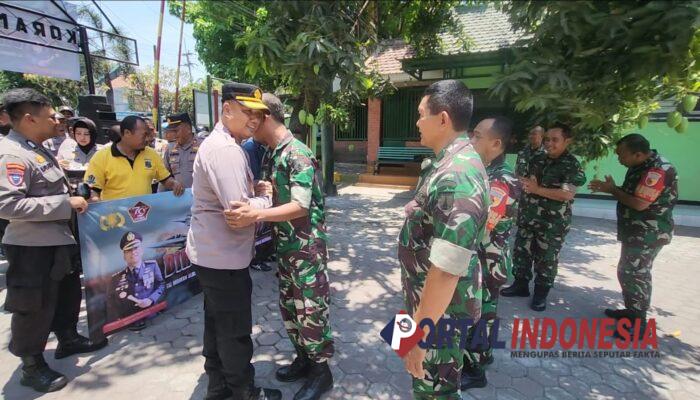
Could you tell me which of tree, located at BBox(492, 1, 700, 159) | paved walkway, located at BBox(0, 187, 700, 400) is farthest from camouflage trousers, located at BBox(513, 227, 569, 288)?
tree, located at BBox(492, 1, 700, 159)

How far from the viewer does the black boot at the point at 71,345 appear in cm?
278

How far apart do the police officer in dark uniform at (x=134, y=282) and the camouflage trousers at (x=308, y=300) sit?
162 cm

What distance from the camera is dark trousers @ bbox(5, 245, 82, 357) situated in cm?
237

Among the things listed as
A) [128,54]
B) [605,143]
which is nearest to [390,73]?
[128,54]

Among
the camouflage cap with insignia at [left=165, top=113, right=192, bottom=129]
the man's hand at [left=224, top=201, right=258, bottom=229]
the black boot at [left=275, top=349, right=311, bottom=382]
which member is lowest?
the black boot at [left=275, top=349, right=311, bottom=382]

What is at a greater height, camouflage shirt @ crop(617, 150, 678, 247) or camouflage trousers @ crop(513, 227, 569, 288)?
camouflage shirt @ crop(617, 150, 678, 247)

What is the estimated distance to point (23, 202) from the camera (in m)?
2.21

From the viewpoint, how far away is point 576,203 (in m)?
8.14

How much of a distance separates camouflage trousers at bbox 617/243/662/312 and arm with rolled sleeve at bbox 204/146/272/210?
3.33m

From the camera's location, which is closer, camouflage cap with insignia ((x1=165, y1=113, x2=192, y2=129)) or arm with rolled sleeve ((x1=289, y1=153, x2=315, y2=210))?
arm with rolled sleeve ((x1=289, y1=153, x2=315, y2=210))

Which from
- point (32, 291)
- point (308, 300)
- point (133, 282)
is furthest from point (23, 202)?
point (308, 300)

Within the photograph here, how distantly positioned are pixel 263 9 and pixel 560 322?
3.84 meters

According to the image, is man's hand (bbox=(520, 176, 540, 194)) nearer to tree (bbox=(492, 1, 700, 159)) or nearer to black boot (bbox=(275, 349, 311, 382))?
tree (bbox=(492, 1, 700, 159))

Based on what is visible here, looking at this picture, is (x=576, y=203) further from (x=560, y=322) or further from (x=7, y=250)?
(x=7, y=250)
